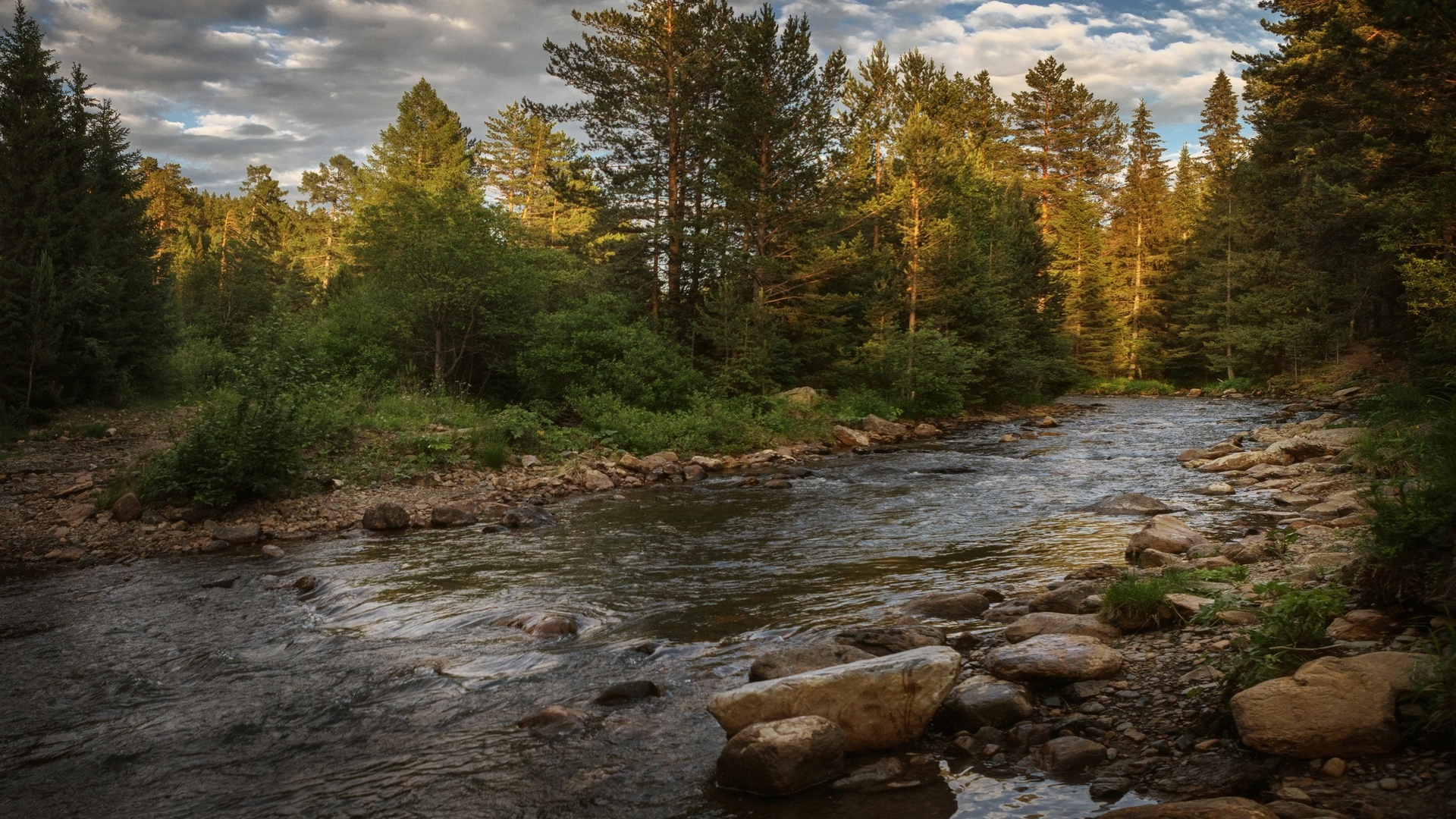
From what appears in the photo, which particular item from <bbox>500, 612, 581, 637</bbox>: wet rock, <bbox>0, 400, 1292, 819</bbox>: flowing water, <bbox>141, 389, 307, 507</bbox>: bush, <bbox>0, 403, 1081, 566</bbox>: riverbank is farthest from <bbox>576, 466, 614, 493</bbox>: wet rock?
<bbox>500, 612, 581, 637</bbox>: wet rock

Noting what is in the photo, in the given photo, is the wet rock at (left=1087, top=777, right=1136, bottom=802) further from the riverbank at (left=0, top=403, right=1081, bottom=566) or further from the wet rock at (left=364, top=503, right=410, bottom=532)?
the wet rock at (left=364, top=503, right=410, bottom=532)

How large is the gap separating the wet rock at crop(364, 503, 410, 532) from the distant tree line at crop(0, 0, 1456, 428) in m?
4.70

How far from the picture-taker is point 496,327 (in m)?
22.7

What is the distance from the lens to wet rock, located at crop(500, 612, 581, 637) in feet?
24.3

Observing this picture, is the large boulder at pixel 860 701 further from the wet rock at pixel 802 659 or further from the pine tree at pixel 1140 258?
the pine tree at pixel 1140 258

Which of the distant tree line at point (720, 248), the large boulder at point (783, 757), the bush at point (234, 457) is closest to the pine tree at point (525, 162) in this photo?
the distant tree line at point (720, 248)

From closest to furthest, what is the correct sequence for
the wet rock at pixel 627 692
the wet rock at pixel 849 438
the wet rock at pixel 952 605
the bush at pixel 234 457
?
the wet rock at pixel 627 692 < the wet rock at pixel 952 605 < the bush at pixel 234 457 < the wet rock at pixel 849 438

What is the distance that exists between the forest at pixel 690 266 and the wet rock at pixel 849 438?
1137 millimetres

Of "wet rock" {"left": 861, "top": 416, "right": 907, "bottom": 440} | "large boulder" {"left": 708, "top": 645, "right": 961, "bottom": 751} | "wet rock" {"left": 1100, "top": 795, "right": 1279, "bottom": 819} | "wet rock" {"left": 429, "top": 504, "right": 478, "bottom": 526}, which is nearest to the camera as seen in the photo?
"wet rock" {"left": 1100, "top": 795, "right": 1279, "bottom": 819}

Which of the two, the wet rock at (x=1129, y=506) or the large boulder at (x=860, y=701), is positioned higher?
the large boulder at (x=860, y=701)

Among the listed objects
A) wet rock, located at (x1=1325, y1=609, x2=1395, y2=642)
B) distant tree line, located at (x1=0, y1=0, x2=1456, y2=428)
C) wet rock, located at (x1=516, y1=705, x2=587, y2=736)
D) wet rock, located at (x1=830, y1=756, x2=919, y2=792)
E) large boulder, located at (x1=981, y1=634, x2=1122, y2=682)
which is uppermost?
distant tree line, located at (x1=0, y1=0, x2=1456, y2=428)

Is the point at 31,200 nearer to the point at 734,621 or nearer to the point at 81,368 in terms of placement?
the point at 81,368

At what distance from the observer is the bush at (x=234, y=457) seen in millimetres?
12203

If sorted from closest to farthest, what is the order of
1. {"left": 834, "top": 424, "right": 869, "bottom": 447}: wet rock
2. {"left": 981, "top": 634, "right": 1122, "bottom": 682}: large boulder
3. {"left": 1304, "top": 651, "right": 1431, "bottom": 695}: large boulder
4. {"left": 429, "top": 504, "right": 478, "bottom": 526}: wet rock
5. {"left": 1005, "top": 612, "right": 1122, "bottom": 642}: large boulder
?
{"left": 1304, "top": 651, "right": 1431, "bottom": 695}: large boulder → {"left": 981, "top": 634, "right": 1122, "bottom": 682}: large boulder → {"left": 1005, "top": 612, "right": 1122, "bottom": 642}: large boulder → {"left": 429, "top": 504, "right": 478, "bottom": 526}: wet rock → {"left": 834, "top": 424, "right": 869, "bottom": 447}: wet rock
